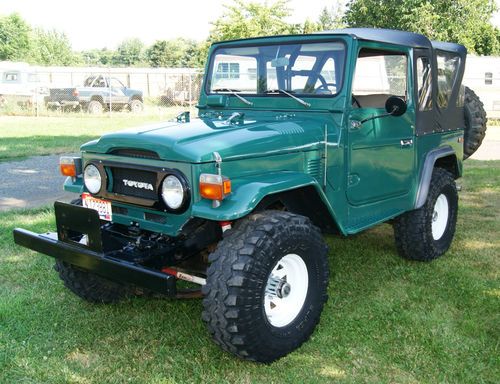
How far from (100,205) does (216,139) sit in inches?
36.3

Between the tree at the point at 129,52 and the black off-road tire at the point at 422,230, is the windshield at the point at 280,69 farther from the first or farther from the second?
the tree at the point at 129,52

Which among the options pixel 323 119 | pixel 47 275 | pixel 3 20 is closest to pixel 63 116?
pixel 47 275

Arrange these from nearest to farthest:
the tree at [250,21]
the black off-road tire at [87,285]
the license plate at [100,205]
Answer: the license plate at [100,205], the black off-road tire at [87,285], the tree at [250,21]

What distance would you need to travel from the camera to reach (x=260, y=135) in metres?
3.46

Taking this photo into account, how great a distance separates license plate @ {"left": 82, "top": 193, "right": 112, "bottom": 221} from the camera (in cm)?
349

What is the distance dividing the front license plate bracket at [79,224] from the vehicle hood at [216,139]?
20.2 inches

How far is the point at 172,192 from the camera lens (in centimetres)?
317

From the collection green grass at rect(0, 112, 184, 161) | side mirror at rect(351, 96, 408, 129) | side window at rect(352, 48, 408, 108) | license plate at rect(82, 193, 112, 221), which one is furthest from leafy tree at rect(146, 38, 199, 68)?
license plate at rect(82, 193, 112, 221)

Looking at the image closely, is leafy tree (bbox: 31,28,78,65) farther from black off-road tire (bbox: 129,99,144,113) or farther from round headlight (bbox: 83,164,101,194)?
round headlight (bbox: 83,164,101,194)

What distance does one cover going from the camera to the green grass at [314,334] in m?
3.13

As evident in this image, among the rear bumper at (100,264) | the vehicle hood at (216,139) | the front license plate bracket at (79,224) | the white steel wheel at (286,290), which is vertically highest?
the vehicle hood at (216,139)

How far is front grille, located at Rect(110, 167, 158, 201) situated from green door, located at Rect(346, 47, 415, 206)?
4.92 feet

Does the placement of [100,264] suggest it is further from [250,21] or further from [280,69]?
[250,21]

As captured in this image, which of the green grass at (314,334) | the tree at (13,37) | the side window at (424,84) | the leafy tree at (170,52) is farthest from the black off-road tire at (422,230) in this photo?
the leafy tree at (170,52)
